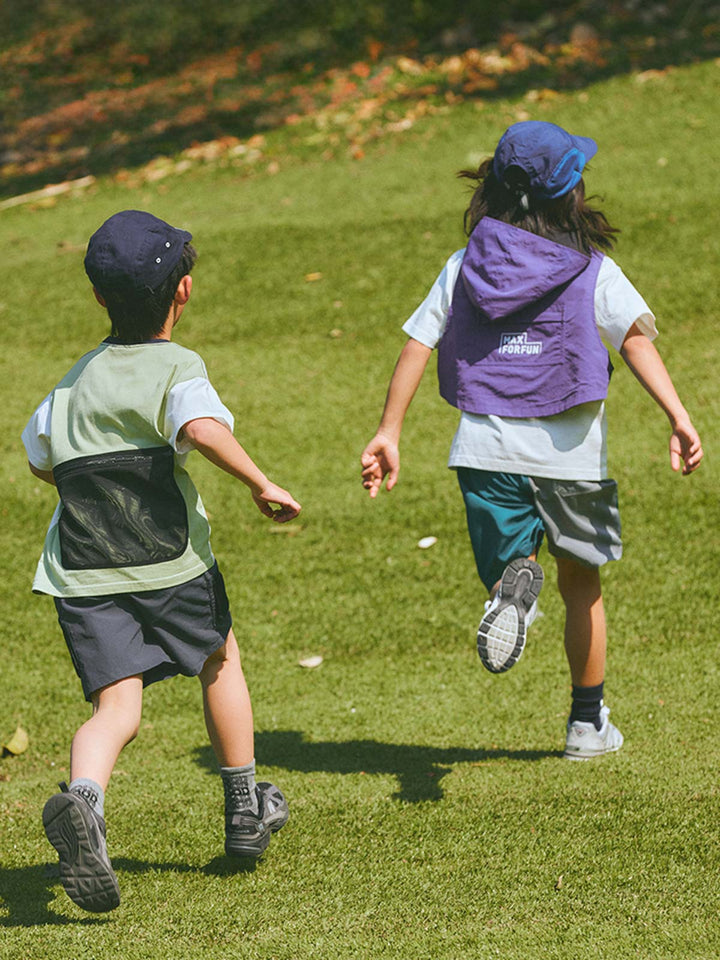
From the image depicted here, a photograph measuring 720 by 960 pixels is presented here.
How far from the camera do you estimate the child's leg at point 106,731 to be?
9.35ft

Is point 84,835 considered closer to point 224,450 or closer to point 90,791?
point 90,791

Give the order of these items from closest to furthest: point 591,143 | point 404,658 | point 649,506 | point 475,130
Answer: point 591,143
point 404,658
point 649,506
point 475,130

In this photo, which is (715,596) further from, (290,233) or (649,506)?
(290,233)

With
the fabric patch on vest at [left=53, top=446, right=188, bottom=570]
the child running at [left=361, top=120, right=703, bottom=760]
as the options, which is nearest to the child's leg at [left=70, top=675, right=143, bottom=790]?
the fabric patch on vest at [left=53, top=446, right=188, bottom=570]

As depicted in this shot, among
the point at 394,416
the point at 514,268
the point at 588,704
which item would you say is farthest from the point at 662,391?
the point at 588,704

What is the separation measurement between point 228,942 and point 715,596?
114 inches

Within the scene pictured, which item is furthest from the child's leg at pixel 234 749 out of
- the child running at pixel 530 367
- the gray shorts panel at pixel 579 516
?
the gray shorts panel at pixel 579 516

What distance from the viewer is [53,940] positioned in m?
2.85

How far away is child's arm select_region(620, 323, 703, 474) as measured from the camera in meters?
3.40

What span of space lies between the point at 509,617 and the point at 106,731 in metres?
1.13

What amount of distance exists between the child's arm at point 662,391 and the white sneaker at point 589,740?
922mm

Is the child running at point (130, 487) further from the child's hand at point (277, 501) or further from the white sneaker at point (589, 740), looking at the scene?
the white sneaker at point (589, 740)

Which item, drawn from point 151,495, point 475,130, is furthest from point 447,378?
point 475,130

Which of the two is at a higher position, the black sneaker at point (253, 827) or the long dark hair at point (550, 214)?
the long dark hair at point (550, 214)
